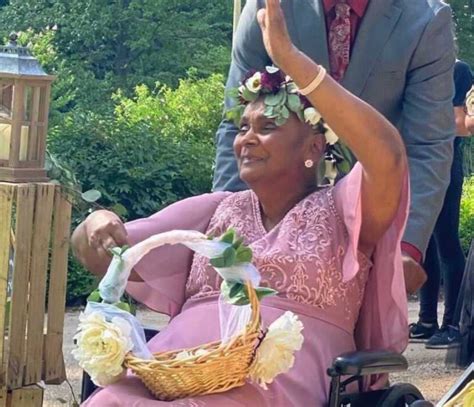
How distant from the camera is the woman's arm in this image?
3.09 meters

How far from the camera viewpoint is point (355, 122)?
3137mm

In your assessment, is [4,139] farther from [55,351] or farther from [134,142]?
[134,142]

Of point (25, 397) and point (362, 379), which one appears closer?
point (362, 379)

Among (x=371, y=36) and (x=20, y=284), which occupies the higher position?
(x=371, y=36)

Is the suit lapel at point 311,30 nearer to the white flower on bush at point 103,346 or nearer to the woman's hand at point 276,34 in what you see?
the woman's hand at point 276,34

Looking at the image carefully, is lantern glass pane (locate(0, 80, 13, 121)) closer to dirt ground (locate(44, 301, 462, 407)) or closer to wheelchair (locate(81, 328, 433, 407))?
dirt ground (locate(44, 301, 462, 407))

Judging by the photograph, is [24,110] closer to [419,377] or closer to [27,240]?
[27,240]

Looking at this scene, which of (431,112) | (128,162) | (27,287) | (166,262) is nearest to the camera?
(166,262)

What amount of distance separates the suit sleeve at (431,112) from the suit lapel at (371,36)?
0.38ft

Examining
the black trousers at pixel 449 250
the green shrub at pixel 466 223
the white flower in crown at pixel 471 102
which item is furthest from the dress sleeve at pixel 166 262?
the green shrub at pixel 466 223

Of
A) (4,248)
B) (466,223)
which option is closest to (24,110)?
(4,248)

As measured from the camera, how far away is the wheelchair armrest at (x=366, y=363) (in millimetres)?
3111

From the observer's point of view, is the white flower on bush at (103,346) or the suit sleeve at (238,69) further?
the suit sleeve at (238,69)

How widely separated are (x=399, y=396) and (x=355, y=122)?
740mm
